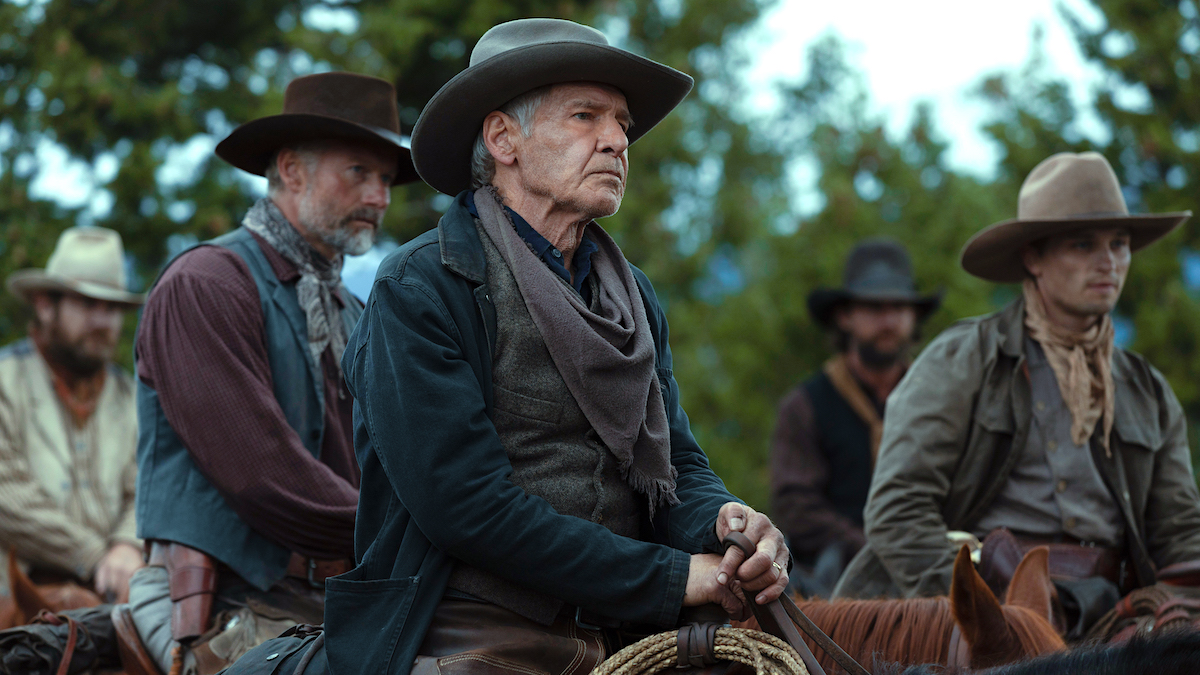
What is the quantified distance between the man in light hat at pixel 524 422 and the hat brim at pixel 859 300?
5.70m

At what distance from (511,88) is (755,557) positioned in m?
1.16

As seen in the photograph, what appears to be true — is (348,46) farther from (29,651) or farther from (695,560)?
(695,560)

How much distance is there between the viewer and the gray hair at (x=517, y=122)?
8.94 ft

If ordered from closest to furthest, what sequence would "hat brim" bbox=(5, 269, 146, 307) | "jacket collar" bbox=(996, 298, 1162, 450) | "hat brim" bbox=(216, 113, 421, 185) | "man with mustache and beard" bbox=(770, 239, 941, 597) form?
1. "hat brim" bbox=(216, 113, 421, 185)
2. "jacket collar" bbox=(996, 298, 1162, 450)
3. "hat brim" bbox=(5, 269, 146, 307)
4. "man with mustache and beard" bbox=(770, 239, 941, 597)

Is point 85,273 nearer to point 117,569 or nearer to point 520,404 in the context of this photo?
point 117,569

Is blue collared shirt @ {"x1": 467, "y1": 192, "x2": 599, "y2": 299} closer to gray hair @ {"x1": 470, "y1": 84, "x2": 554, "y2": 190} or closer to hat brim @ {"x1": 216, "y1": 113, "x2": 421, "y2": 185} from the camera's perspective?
gray hair @ {"x1": 470, "y1": 84, "x2": 554, "y2": 190}

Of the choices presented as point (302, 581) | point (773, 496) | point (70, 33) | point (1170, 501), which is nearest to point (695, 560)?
point (302, 581)

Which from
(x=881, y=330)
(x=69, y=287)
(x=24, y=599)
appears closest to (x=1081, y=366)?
(x=881, y=330)

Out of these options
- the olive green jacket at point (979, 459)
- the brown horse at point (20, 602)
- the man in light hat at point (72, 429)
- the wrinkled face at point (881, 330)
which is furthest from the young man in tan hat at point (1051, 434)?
the man in light hat at point (72, 429)

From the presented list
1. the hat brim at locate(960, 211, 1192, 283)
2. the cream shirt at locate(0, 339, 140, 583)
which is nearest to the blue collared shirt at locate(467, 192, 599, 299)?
the hat brim at locate(960, 211, 1192, 283)

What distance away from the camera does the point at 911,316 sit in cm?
840

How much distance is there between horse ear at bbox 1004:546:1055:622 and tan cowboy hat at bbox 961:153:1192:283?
162 centimetres

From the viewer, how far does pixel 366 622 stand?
251 centimetres

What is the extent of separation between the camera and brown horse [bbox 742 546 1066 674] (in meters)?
2.93
